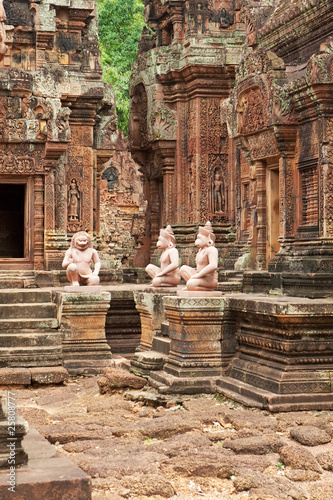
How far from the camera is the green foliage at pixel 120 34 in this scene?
2914cm

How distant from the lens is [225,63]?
15750 millimetres

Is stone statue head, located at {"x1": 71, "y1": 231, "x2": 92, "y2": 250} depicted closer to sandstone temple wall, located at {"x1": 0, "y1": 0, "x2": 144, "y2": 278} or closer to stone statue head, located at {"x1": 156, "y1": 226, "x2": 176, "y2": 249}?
stone statue head, located at {"x1": 156, "y1": 226, "x2": 176, "y2": 249}

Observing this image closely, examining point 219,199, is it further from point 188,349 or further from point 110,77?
point 110,77

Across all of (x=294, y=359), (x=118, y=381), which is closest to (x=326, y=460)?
(x=294, y=359)

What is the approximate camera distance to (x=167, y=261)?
10820 millimetres

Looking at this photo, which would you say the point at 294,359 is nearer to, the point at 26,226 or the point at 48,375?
the point at 48,375

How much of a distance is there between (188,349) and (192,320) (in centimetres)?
32

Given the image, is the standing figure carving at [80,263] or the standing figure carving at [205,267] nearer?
the standing figure carving at [205,267]

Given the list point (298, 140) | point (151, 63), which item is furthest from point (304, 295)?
point (151, 63)

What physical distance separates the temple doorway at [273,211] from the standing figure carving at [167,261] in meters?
1.27

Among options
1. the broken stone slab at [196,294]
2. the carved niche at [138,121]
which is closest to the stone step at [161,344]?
the broken stone slab at [196,294]

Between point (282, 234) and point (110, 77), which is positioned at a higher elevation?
point (110, 77)

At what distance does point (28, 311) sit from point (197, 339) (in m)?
3.15

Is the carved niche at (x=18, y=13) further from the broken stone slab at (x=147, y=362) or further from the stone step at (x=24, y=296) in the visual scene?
the broken stone slab at (x=147, y=362)
